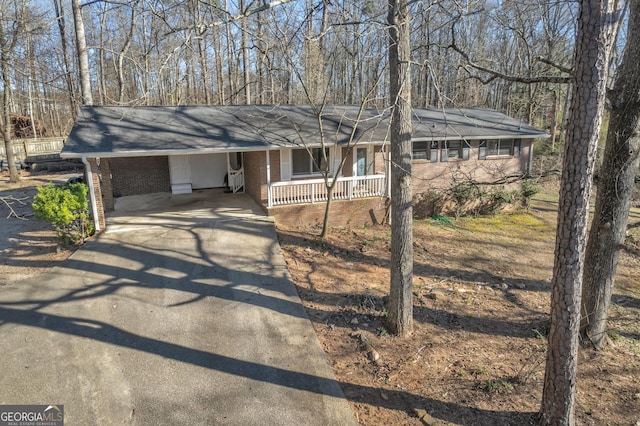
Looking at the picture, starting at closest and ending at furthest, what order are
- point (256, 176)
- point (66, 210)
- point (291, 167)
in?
point (66, 210) → point (256, 176) → point (291, 167)

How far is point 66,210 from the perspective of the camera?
30.8ft

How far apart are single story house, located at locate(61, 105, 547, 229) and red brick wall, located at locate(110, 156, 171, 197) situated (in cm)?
4

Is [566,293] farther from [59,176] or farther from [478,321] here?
[59,176]

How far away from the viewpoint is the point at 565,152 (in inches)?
165

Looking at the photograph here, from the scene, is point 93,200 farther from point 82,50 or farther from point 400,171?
point 82,50

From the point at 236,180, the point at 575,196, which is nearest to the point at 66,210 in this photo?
the point at 236,180

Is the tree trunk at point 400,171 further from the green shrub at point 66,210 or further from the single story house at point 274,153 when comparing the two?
the green shrub at point 66,210

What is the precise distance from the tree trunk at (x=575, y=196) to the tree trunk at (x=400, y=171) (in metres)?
2.38

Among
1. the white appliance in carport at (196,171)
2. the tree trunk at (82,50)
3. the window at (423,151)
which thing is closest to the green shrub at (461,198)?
the window at (423,151)

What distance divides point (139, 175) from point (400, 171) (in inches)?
476

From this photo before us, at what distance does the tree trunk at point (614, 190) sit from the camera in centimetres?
596

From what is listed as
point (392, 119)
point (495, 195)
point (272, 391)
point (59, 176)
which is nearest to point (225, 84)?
point (59, 176)

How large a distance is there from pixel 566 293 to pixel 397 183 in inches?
115

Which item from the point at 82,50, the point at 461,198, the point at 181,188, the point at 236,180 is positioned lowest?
the point at 461,198
